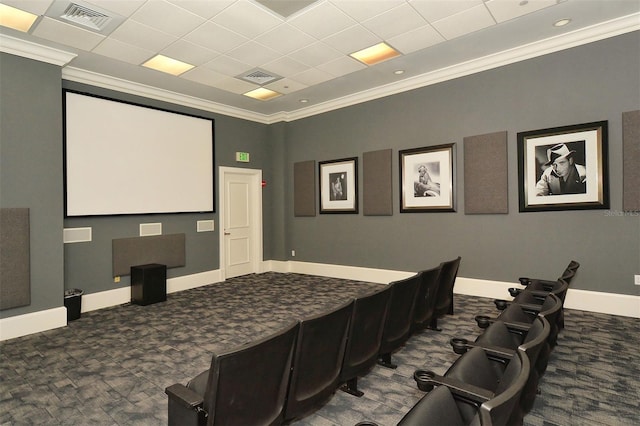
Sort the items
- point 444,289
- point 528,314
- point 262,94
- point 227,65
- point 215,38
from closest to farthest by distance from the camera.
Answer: point 528,314, point 444,289, point 215,38, point 227,65, point 262,94

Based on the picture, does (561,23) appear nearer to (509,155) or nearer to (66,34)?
(509,155)

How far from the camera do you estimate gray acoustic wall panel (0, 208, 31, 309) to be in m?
3.94

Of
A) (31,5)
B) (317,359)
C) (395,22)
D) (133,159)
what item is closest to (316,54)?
(395,22)

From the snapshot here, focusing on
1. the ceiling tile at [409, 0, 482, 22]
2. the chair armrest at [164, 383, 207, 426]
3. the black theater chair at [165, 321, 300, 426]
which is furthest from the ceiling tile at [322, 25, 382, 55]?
the chair armrest at [164, 383, 207, 426]

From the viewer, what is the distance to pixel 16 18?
3.72 metres

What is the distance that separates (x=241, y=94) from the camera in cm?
633

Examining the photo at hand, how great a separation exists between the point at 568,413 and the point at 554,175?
3.29 metres

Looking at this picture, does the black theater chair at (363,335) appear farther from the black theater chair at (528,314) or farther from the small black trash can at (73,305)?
the small black trash can at (73,305)

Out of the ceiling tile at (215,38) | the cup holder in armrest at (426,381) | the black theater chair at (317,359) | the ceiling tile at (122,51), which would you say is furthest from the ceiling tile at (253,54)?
the cup holder in armrest at (426,381)

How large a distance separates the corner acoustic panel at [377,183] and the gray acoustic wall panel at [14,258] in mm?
4996

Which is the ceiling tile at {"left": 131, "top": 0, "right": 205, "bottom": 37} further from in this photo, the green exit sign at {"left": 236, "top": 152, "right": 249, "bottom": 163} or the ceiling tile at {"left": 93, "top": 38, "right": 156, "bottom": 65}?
the green exit sign at {"left": 236, "top": 152, "right": 249, "bottom": 163}

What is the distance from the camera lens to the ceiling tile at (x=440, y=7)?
359cm

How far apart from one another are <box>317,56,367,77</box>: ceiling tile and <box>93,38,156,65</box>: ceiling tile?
2392 mm

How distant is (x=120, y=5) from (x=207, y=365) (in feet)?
12.0
